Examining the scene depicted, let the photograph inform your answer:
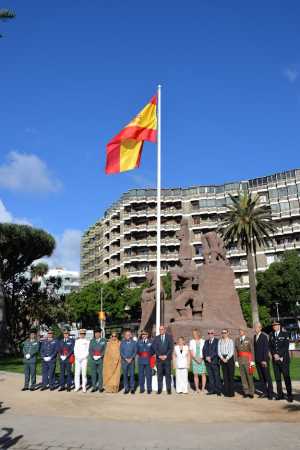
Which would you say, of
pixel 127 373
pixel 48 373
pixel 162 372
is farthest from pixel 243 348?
pixel 48 373

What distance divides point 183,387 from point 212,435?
5.01 metres

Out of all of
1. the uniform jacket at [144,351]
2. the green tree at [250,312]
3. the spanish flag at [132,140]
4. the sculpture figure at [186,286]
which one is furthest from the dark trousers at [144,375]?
the green tree at [250,312]

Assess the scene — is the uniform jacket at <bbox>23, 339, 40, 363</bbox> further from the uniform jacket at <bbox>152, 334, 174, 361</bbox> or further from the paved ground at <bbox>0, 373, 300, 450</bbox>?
the uniform jacket at <bbox>152, 334, 174, 361</bbox>

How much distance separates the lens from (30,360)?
13.4 metres

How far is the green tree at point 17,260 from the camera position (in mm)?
35650

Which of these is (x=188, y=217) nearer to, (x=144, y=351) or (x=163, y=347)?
(x=144, y=351)

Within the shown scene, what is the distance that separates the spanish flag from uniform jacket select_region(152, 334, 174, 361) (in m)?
5.87

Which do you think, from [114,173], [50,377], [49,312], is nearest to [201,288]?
→ [114,173]

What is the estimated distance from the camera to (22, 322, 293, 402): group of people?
1181 centimetres

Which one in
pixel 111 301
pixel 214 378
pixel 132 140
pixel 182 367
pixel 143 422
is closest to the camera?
pixel 143 422

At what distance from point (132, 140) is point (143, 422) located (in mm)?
9518

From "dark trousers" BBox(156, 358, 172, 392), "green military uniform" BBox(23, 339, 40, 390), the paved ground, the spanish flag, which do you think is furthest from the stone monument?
the paved ground

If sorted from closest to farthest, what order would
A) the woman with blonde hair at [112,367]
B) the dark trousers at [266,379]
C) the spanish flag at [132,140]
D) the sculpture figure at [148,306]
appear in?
the dark trousers at [266,379]
the woman with blonde hair at [112,367]
the spanish flag at [132,140]
the sculpture figure at [148,306]

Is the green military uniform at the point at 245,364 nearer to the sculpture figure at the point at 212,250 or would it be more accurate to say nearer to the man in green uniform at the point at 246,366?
the man in green uniform at the point at 246,366
